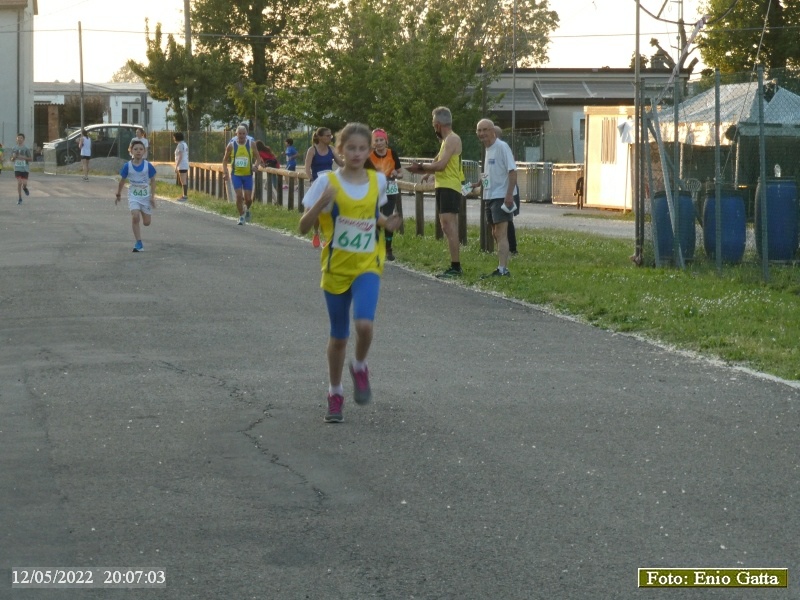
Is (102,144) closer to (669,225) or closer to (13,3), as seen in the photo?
(13,3)

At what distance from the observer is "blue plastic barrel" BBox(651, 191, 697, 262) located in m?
16.0

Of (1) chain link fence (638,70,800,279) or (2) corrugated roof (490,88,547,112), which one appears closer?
(1) chain link fence (638,70,800,279)

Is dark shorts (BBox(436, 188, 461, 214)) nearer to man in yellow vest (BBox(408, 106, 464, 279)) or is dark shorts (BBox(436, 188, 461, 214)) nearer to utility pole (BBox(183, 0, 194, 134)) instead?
man in yellow vest (BBox(408, 106, 464, 279))

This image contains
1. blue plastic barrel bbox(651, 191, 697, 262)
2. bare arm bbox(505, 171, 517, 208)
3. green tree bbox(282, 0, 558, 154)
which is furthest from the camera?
green tree bbox(282, 0, 558, 154)

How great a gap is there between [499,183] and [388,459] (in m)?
8.98

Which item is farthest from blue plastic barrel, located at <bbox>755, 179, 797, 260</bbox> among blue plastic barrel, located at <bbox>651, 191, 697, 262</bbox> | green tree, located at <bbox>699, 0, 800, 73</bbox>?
green tree, located at <bbox>699, 0, 800, 73</bbox>

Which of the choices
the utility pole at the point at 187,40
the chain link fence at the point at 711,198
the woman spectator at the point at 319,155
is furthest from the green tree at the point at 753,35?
the chain link fence at the point at 711,198

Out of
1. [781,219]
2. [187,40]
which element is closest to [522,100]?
[187,40]

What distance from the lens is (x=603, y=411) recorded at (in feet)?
26.1

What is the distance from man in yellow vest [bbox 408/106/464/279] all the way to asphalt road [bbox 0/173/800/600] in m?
3.07

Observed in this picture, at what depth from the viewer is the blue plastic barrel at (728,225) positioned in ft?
51.3

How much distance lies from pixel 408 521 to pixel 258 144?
28.4 meters

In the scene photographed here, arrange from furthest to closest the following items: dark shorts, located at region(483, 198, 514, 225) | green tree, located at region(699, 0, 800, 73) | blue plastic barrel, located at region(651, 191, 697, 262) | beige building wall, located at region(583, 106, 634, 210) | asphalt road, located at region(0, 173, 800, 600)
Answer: green tree, located at region(699, 0, 800, 73) → beige building wall, located at region(583, 106, 634, 210) → blue plastic barrel, located at region(651, 191, 697, 262) → dark shorts, located at region(483, 198, 514, 225) → asphalt road, located at region(0, 173, 800, 600)

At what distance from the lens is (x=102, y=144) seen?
61.9 m
